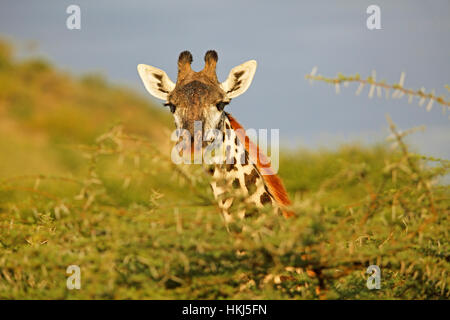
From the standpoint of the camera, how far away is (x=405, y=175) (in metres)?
5.21

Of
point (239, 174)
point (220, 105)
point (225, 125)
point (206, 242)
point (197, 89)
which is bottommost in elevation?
point (206, 242)

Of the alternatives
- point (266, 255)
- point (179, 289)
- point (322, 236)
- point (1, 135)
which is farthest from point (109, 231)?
point (1, 135)

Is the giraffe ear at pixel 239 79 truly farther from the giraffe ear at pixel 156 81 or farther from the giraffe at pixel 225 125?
the giraffe ear at pixel 156 81

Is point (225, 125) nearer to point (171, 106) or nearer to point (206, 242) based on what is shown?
point (171, 106)

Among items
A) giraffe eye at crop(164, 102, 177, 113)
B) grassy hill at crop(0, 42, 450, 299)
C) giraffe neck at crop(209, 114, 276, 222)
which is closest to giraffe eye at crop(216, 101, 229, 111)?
giraffe neck at crop(209, 114, 276, 222)

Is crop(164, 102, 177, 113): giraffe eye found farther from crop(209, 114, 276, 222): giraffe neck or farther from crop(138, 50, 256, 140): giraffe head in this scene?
crop(209, 114, 276, 222): giraffe neck

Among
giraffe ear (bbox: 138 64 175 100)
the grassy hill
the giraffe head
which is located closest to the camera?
the grassy hill

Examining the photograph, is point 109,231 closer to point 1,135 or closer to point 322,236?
point 322,236

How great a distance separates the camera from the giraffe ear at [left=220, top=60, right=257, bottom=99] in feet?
22.7

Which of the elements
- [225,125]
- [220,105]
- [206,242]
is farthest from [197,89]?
[206,242]

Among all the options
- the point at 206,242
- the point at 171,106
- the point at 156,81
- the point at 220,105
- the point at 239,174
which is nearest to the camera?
the point at 206,242

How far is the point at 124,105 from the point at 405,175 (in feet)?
226

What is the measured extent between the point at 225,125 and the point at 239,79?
0.66 m

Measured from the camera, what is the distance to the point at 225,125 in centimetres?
662
